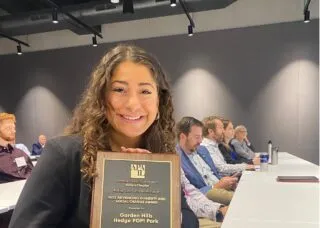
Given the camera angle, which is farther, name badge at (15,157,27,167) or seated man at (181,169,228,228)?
name badge at (15,157,27,167)

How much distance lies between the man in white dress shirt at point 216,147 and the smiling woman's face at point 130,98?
296 centimetres

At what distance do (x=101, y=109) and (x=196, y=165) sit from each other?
2.17 meters

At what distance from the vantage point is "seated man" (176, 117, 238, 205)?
9.66 feet

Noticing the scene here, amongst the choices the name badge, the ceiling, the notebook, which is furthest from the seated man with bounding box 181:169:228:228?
the ceiling

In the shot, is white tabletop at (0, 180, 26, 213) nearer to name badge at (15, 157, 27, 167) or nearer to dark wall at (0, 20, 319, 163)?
name badge at (15, 157, 27, 167)

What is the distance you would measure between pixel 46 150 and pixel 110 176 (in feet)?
0.66

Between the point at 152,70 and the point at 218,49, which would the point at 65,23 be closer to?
the point at 218,49

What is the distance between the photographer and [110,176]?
1007 millimetres

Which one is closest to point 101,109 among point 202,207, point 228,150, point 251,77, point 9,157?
point 202,207

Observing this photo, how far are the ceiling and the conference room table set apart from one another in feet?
13.4

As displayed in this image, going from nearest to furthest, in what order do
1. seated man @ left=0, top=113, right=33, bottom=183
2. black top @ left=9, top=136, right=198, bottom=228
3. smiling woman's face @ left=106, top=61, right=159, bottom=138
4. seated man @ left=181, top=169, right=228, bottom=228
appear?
black top @ left=9, top=136, right=198, bottom=228
smiling woman's face @ left=106, top=61, right=159, bottom=138
seated man @ left=181, top=169, right=228, bottom=228
seated man @ left=0, top=113, right=33, bottom=183

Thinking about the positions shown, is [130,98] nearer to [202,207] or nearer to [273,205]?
[273,205]

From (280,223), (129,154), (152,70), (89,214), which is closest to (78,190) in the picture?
(89,214)

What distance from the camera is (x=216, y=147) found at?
434cm
